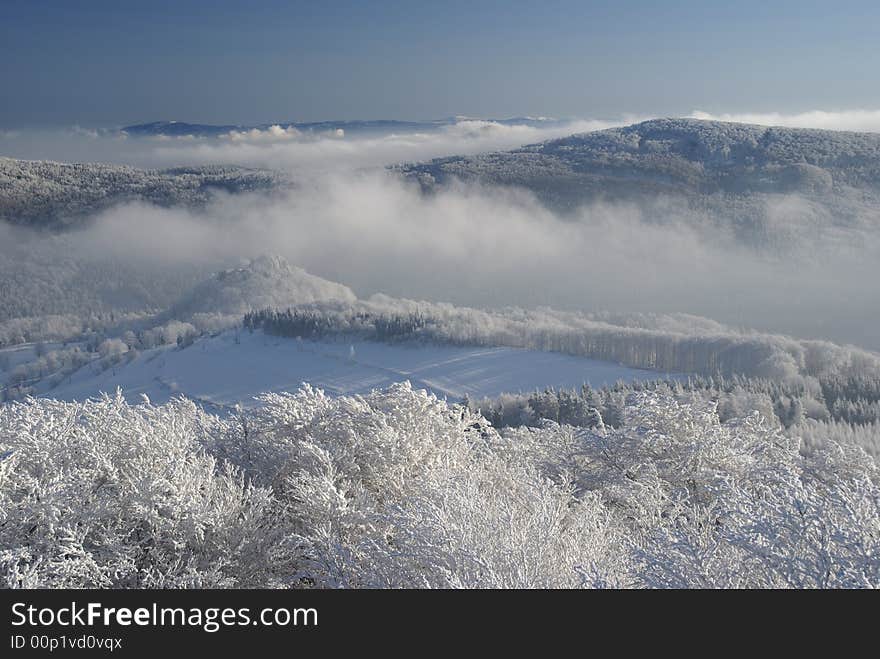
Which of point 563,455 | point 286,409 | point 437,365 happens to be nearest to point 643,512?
point 563,455

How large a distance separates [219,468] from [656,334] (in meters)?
143

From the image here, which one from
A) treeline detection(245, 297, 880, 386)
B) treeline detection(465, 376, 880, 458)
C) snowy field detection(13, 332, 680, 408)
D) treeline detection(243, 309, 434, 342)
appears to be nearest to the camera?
treeline detection(465, 376, 880, 458)

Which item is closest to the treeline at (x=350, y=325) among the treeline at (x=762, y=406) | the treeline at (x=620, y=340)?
the treeline at (x=620, y=340)

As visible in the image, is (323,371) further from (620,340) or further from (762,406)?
(762,406)

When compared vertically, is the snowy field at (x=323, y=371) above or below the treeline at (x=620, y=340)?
below

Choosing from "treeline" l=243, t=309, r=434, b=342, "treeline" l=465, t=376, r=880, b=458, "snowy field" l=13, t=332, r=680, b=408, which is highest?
"treeline" l=465, t=376, r=880, b=458

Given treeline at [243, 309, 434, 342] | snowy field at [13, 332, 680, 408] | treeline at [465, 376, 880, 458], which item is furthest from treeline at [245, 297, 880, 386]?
snowy field at [13, 332, 680, 408]

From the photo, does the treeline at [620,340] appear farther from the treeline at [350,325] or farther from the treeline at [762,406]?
the treeline at [762,406]

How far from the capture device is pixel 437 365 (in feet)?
499

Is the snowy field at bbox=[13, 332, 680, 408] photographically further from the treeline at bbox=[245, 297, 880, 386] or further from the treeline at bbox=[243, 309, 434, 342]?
the treeline at bbox=[245, 297, 880, 386]

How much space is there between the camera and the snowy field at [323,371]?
139 metres

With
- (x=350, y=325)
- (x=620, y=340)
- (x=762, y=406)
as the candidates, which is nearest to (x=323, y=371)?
(x=350, y=325)

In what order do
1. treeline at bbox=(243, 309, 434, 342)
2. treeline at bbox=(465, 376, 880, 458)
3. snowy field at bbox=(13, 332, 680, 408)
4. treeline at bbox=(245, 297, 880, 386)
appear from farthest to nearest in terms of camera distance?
1. treeline at bbox=(243, 309, 434, 342)
2. snowy field at bbox=(13, 332, 680, 408)
3. treeline at bbox=(245, 297, 880, 386)
4. treeline at bbox=(465, 376, 880, 458)

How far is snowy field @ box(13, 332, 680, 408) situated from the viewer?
456ft
